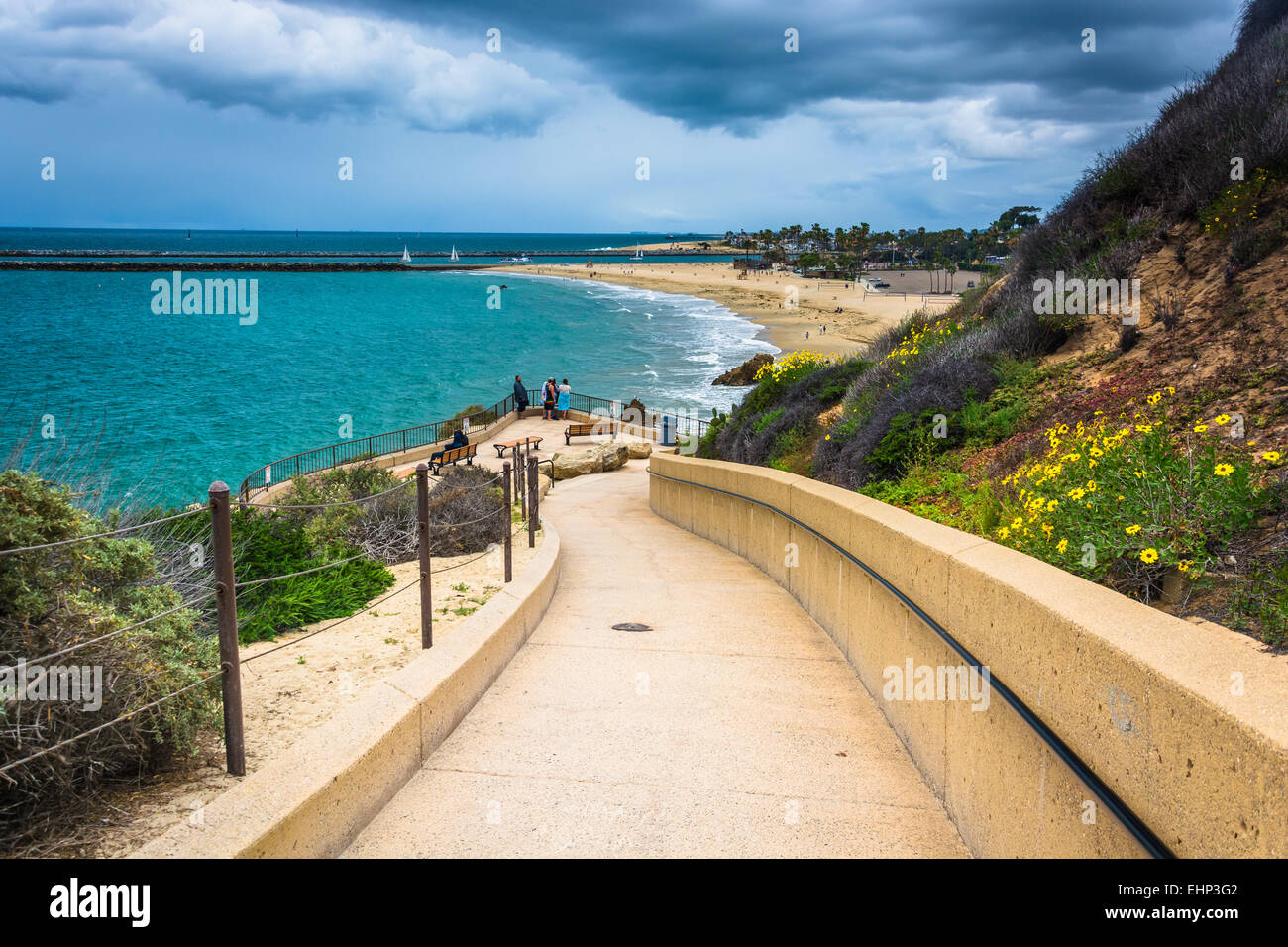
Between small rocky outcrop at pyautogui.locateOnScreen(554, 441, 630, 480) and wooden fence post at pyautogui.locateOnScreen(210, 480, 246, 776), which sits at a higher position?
wooden fence post at pyautogui.locateOnScreen(210, 480, 246, 776)

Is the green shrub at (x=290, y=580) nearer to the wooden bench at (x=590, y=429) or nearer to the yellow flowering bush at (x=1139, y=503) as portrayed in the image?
the yellow flowering bush at (x=1139, y=503)

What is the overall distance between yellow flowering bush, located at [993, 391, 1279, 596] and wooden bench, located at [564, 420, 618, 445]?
23574mm

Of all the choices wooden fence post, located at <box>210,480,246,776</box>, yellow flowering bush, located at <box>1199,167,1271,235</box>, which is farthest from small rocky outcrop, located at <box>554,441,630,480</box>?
wooden fence post, located at <box>210,480,246,776</box>

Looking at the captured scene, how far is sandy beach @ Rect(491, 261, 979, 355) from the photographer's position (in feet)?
223

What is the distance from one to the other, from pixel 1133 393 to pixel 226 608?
6.34 m

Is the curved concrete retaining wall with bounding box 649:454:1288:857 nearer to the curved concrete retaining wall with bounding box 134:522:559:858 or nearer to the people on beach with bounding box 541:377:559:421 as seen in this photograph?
the curved concrete retaining wall with bounding box 134:522:559:858

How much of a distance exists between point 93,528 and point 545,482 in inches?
644

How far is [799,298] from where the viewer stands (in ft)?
356

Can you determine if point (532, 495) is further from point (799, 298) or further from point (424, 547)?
point (799, 298)

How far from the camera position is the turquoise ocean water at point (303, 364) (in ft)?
137

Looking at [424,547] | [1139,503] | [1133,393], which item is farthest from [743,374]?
[1139,503]

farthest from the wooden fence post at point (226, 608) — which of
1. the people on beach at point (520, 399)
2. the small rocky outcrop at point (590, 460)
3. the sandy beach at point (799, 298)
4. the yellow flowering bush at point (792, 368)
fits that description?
the sandy beach at point (799, 298)
